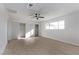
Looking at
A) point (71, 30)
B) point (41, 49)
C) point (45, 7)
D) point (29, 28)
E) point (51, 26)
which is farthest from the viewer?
point (29, 28)

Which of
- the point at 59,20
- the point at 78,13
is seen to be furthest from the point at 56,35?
the point at 78,13

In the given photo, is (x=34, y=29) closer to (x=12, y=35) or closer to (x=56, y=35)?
(x=12, y=35)

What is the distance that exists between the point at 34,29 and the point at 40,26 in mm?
1034

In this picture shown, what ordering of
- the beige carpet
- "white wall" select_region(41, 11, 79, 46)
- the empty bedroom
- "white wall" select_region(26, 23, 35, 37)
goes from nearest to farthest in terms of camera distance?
the beige carpet < the empty bedroom < "white wall" select_region(41, 11, 79, 46) < "white wall" select_region(26, 23, 35, 37)

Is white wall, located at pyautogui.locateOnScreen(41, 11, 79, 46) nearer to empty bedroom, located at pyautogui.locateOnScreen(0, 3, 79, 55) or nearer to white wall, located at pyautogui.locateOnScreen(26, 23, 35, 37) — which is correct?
empty bedroom, located at pyautogui.locateOnScreen(0, 3, 79, 55)

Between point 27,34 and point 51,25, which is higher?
point 51,25

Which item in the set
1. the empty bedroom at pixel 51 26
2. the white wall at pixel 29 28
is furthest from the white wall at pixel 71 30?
the white wall at pixel 29 28

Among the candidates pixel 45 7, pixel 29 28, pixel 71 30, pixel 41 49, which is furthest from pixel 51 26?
pixel 41 49

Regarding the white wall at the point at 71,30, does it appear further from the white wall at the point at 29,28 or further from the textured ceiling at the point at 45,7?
the white wall at the point at 29,28

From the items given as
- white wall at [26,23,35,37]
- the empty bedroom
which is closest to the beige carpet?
the empty bedroom

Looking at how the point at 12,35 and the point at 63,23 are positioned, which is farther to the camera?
the point at 12,35

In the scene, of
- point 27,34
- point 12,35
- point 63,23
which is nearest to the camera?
point 63,23

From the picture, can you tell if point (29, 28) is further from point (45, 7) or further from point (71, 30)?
point (45, 7)

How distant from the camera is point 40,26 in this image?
41.4ft
